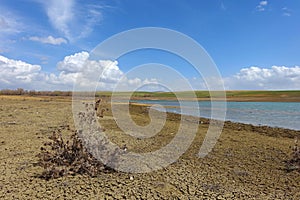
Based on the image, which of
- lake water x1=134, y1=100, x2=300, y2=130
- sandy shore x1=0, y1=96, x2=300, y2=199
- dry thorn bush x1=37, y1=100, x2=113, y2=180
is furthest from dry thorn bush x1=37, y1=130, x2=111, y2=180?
lake water x1=134, y1=100, x2=300, y2=130

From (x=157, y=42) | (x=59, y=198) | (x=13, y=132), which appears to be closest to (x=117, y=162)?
(x=59, y=198)

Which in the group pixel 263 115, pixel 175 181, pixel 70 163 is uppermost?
pixel 70 163

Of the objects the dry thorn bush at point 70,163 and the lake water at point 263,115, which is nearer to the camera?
the dry thorn bush at point 70,163

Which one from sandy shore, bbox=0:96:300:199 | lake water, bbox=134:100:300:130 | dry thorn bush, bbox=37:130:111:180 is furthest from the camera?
lake water, bbox=134:100:300:130

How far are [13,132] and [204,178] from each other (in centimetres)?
826

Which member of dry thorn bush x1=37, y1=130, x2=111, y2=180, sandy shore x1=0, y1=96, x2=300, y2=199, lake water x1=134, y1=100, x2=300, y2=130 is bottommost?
lake water x1=134, y1=100, x2=300, y2=130

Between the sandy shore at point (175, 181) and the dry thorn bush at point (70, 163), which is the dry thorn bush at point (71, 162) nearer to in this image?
the dry thorn bush at point (70, 163)

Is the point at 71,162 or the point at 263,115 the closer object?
the point at 71,162

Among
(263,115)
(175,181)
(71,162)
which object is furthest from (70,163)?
(263,115)

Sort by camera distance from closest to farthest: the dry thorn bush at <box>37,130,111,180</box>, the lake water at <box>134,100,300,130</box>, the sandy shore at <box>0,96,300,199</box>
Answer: the sandy shore at <box>0,96,300,199</box> < the dry thorn bush at <box>37,130,111,180</box> < the lake water at <box>134,100,300,130</box>

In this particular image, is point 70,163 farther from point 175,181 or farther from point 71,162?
point 175,181

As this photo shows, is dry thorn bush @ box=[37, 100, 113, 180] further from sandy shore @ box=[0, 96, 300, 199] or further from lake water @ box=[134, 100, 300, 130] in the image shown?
lake water @ box=[134, 100, 300, 130]

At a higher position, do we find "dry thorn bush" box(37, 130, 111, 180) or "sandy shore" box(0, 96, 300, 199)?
"dry thorn bush" box(37, 130, 111, 180)

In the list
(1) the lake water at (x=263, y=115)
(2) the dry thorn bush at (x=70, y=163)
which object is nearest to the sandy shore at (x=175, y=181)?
(2) the dry thorn bush at (x=70, y=163)
